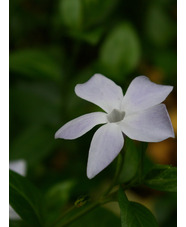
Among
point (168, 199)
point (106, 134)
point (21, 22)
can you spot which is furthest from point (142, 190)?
point (106, 134)

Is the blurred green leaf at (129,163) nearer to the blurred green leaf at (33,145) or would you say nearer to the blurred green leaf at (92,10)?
the blurred green leaf at (33,145)

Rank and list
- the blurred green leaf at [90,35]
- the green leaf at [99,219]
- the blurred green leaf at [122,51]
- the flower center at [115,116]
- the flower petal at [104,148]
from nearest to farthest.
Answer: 1. the flower petal at [104,148]
2. the flower center at [115,116]
3. the green leaf at [99,219]
4. the blurred green leaf at [90,35]
5. the blurred green leaf at [122,51]

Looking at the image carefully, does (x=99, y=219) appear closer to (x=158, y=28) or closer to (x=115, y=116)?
(x=115, y=116)

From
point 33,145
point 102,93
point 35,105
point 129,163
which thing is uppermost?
point 35,105

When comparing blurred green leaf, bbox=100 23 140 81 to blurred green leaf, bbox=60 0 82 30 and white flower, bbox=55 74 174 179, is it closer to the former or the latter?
blurred green leaf, bbox=60 0 82 30

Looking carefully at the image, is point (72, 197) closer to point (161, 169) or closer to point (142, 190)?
point (142, 190)

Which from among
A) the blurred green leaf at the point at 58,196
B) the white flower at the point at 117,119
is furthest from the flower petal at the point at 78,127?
the blurred green leaf at the point at 58,196

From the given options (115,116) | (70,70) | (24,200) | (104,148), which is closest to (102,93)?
(115,116)
